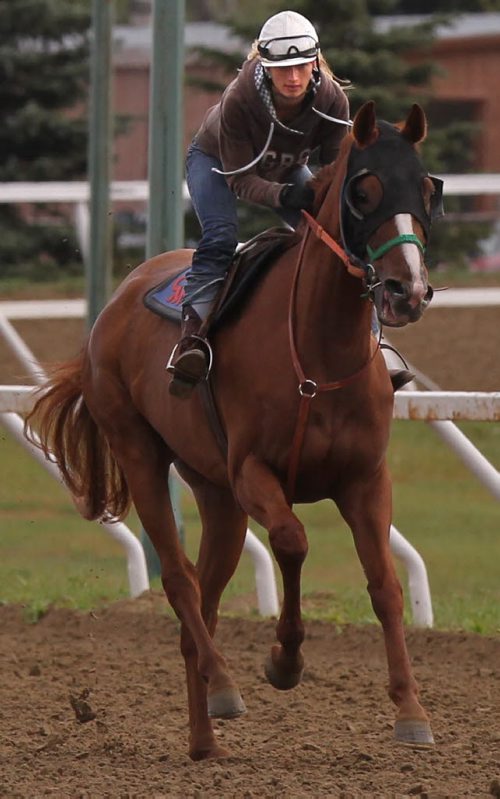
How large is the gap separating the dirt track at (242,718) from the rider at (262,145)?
3.95 ft

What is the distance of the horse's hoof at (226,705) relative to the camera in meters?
5.76

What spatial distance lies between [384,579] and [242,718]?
122cm

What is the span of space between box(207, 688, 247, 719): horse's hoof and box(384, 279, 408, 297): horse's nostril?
1.47m

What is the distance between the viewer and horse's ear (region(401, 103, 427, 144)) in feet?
17.4

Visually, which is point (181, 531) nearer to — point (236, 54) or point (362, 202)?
point (362, 202)

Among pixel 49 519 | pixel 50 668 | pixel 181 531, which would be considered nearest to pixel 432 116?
pixel 49 519

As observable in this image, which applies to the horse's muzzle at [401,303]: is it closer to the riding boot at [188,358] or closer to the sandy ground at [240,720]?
the riding boot at [188,358]

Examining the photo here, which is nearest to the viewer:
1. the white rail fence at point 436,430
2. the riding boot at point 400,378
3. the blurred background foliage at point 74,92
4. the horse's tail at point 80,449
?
the riding boot at point 400,378

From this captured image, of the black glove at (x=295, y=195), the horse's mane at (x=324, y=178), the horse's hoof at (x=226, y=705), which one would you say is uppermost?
the horse's mane at (x=324, y=178)

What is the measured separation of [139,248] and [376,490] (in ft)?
48.4

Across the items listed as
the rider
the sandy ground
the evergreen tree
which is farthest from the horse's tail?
the evergreen tree

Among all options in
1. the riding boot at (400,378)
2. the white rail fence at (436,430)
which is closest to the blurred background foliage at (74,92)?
the white rail fence at (436,430)

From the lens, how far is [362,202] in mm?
5270

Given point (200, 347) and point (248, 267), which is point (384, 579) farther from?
point (248, 267)
